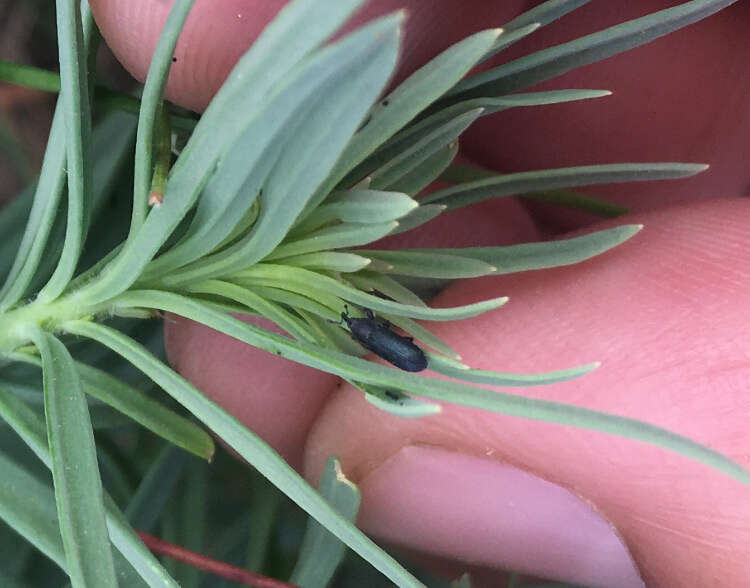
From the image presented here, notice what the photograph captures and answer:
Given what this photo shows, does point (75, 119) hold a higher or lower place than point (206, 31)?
lower

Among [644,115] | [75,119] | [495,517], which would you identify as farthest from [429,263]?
[644,115]

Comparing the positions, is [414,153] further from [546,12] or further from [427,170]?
[546,12]

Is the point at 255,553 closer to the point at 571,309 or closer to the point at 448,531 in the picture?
the point at 448,531

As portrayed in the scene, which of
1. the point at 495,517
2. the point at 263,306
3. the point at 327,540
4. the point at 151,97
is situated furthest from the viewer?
the point at 495,517

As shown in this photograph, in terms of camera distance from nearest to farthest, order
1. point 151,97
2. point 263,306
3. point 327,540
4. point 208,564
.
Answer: point 151,97, point 263,306, point 208,564, point 327,540

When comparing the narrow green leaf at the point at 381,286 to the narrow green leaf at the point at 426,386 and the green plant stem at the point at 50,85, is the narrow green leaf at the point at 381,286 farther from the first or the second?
the green plant stem at the point at 50,85
